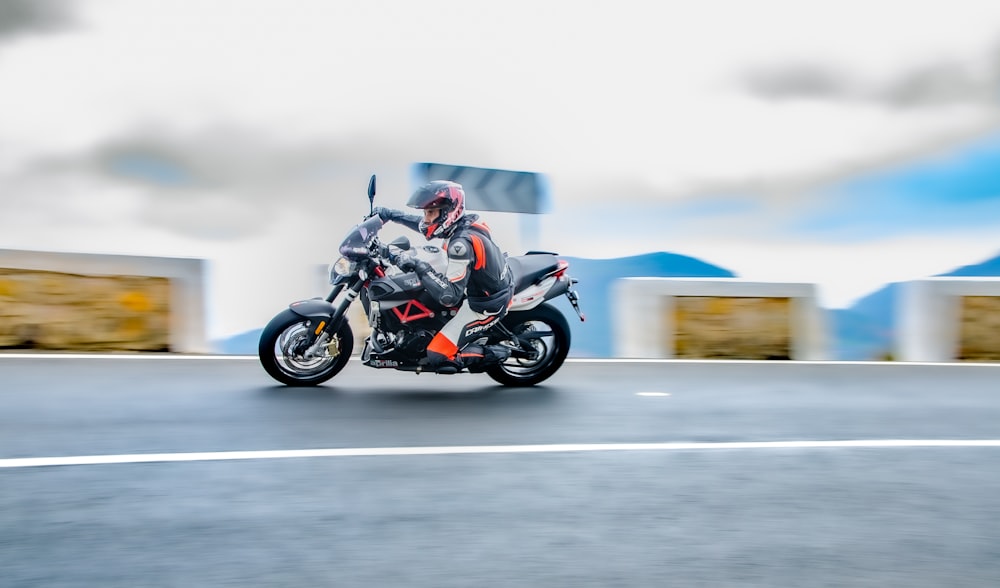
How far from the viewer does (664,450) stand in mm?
6223

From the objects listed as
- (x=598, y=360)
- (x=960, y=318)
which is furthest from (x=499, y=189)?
(x=960, y=318)

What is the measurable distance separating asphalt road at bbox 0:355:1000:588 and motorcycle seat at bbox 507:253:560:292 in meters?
0.88

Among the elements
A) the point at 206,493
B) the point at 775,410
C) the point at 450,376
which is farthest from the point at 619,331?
the point at 206,493

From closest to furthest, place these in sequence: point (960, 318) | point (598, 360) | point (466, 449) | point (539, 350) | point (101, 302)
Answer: point (466, 449), point (539, 350), point (101, 302), point (598, 360), point (960, 318)

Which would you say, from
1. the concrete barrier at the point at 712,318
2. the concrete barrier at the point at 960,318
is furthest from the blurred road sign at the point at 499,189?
the concrete barrier at the point at 960,318

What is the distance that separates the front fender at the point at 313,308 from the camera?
7.89 metres

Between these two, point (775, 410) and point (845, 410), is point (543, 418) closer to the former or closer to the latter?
point (775, 410)

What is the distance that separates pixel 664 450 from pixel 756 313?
20.0 feet

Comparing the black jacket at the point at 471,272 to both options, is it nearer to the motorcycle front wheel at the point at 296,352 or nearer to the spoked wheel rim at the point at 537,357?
the spoked wheel rim at the point at 537,357

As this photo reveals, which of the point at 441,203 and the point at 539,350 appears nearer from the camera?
the point at 441,203

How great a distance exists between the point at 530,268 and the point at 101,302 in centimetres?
449

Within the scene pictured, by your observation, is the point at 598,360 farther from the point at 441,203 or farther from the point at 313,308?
the point at 313,308

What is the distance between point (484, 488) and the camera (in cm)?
520

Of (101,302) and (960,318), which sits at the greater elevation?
(101,302)
